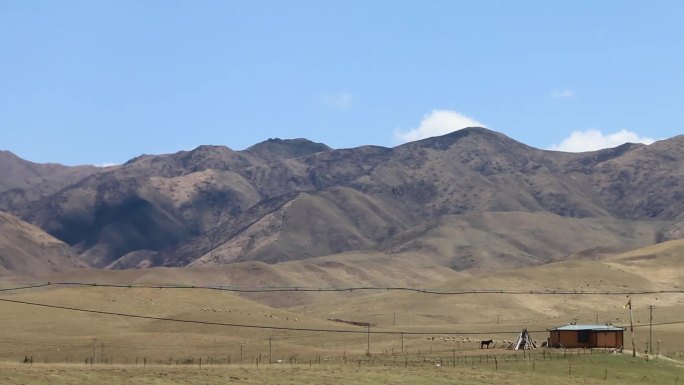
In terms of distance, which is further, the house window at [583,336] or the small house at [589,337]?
the house window at [583,336]

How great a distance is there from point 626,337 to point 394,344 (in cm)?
2793

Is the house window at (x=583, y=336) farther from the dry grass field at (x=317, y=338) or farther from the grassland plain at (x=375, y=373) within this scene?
the grassland plain at (x=375, y=373)

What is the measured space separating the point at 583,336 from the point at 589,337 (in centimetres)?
68

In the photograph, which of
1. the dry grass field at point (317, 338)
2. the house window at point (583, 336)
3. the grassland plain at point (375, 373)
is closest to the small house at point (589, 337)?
the house window at point (583, 336)

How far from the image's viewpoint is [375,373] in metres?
A: 76.8

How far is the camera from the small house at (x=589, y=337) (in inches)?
3866

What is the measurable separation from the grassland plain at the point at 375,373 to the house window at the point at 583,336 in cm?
959

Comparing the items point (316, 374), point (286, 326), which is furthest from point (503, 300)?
point (316, 374)

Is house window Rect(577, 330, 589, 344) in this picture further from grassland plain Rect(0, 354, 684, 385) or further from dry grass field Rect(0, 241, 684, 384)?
grassland plain Rect(0, 354, 684, 385)

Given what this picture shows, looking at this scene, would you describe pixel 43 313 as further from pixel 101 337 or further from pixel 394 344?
pixel 394 344

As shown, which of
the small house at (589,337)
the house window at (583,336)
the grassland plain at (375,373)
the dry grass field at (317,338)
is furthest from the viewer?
the house window at (583,336)

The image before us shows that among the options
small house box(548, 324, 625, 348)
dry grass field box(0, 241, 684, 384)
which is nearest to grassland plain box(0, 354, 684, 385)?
dry grass field box(0, 241, 684, 384)

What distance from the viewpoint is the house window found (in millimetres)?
99062

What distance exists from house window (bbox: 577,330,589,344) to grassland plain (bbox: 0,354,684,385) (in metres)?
9.59
